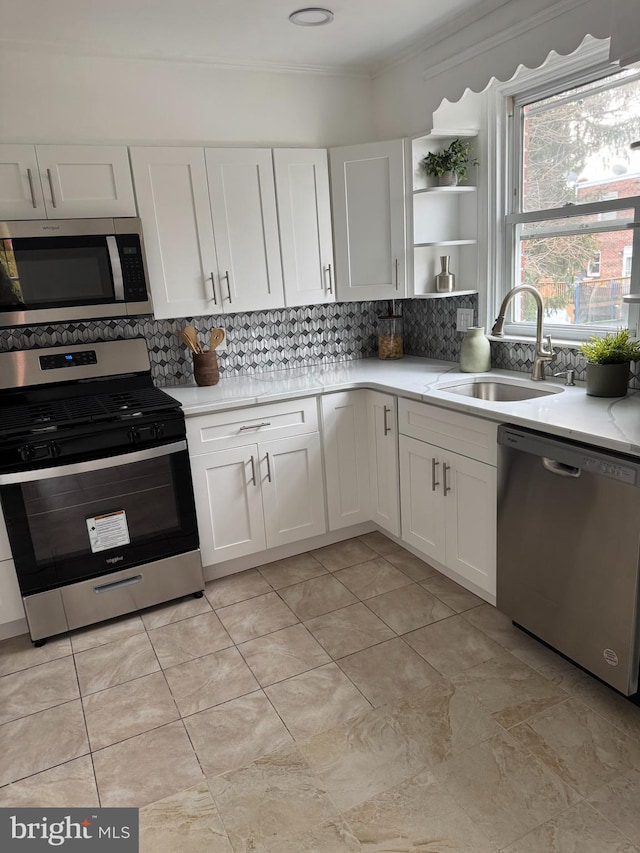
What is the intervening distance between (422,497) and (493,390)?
2.07 ft

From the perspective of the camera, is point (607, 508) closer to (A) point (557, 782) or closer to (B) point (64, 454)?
(A) point (557, 782)

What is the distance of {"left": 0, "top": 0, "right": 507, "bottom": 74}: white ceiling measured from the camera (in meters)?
2.36

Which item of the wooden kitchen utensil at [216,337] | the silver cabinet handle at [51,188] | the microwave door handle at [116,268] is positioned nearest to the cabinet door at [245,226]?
the wooden kitchen utensil at [216,337]

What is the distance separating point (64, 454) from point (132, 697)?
38.1 inches

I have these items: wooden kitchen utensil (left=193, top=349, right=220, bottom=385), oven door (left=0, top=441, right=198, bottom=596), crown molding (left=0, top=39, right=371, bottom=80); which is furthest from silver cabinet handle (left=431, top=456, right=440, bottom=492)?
crown molding (left=0, top=39, right=371, bottom=80)

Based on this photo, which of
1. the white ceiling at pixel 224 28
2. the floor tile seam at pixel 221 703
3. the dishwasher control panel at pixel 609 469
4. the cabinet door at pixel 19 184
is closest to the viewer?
the dishwasher control panel at pixel 609 469

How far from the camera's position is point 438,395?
8.63ft

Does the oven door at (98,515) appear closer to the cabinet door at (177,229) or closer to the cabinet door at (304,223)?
the cabinet door at (177,229)

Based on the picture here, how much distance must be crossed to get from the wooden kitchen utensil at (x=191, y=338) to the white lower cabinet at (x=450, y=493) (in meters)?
1.10

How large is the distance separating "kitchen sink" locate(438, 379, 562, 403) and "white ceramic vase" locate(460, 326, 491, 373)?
0.42 feet

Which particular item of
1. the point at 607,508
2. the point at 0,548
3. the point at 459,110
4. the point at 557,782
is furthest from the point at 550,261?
A: the point at 0,548

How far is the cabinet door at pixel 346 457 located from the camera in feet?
10.2

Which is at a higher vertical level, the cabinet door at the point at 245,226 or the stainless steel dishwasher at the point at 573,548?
the cabinet door at the point at 245,226

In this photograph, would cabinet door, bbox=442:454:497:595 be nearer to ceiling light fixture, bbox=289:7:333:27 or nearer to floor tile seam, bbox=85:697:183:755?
floor tile seam, bbox=85:697:183:755
